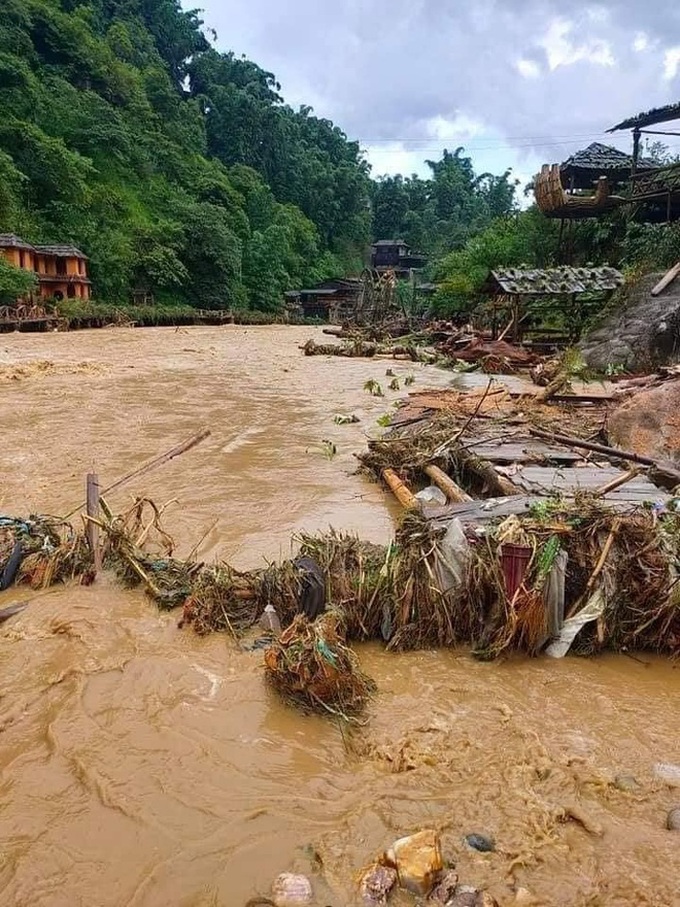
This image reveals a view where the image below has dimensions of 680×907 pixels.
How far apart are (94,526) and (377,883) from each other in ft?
12.5

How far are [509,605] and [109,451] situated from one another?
742 cm

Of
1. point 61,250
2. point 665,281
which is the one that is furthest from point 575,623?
point 61,250

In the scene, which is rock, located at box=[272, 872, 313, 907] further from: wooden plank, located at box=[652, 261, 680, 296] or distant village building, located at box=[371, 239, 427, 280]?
distant village building, located at box=[371, 239, 427, 280]

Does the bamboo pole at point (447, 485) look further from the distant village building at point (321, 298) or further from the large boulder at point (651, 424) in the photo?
the distant village building at point (321, 298)

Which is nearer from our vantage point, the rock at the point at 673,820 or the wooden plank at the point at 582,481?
the rock at the point at 673,820

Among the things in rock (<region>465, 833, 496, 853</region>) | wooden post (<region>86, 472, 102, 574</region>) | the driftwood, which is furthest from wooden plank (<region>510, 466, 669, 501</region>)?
the driftwood

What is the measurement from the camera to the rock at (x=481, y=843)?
2.83 metres

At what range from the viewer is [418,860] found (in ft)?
8.77

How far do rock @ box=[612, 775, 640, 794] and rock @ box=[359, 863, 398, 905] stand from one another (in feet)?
4.18

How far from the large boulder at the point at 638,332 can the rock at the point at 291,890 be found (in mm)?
16636

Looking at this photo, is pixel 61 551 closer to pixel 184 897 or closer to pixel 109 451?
pixel 184 897

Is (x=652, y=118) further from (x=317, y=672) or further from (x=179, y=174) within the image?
(x=179, y=174)

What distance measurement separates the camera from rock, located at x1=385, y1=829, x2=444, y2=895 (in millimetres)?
2604

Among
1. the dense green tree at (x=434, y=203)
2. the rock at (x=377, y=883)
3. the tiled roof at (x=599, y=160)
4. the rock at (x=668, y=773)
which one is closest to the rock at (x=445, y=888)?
the rock at (x=377, y=883)
